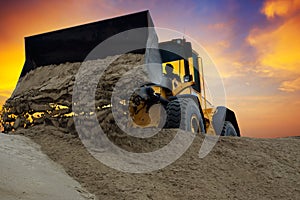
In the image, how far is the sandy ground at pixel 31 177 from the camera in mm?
2619

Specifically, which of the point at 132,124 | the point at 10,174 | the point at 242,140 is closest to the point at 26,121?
the point at 132,124

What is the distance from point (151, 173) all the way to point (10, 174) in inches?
65.5

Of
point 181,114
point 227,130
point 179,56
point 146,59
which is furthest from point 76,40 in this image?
point 227,130

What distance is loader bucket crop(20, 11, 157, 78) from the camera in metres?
5.25

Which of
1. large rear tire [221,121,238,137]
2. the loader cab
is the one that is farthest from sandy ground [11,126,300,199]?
large rear tire [221,121,238,137]

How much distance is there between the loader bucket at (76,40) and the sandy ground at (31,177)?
7.48 feet

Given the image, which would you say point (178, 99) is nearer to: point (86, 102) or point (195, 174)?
point (86, 102)

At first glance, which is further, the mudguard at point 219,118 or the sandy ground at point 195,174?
the mudguard at point 219,118

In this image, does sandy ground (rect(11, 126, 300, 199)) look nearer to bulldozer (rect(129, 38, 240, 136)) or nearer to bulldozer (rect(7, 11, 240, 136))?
bulldozer (rect(129, 38, 240, 136))

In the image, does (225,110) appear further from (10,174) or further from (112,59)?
(10,174)

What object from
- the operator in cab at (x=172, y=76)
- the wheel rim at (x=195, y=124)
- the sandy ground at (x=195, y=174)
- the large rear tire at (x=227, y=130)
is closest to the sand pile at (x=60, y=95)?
the sandy ground at (x=195, y=174)

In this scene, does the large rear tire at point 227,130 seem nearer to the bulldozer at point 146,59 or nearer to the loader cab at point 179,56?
the bulldozer at point 146,59

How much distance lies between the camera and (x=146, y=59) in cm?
497

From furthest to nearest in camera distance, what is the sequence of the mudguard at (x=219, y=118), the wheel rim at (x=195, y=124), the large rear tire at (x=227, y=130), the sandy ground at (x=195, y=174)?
1. the large rear tire at (x=227, y=130)
2. the mudguard at (x=219, y=118)
3. the wheel rim at (x=195, y=124)
4. the sandy ground at (x=195, y=174)
